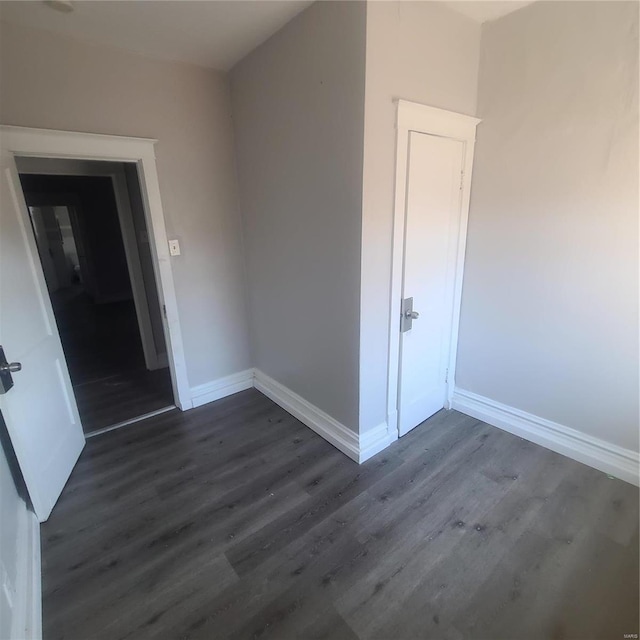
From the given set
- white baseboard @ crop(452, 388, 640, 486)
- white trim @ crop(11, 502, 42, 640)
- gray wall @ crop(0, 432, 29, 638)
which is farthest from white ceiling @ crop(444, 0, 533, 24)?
white trim @ crop(11, 502, 42, 640)

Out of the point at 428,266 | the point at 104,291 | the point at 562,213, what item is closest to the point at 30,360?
the point at 428,266

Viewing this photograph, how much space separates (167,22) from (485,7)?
69.5 inches

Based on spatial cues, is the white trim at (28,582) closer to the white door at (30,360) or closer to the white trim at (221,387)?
the white door at (30,360)

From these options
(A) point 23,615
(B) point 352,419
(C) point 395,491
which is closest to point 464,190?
(B) point 352,419

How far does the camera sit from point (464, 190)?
2.37 m

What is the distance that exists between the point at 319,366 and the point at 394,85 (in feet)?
5.61

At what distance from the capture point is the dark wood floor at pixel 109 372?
3.01 metres

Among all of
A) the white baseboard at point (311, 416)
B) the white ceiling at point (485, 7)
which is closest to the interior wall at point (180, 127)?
the white baseboard at point (311, 416)

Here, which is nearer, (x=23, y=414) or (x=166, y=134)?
(x=23, y=414)

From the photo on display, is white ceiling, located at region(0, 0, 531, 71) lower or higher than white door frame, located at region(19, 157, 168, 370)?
higher

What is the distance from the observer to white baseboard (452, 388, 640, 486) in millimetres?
2066

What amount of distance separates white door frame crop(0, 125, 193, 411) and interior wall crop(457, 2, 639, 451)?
2.21 metres

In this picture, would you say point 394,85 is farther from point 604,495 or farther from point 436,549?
point 604,495

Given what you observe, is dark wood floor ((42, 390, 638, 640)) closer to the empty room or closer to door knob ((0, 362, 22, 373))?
the empty room
